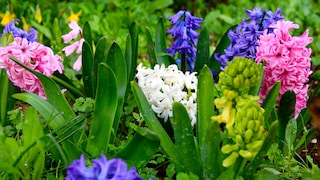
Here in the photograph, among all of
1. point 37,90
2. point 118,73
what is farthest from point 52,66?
point 118,73

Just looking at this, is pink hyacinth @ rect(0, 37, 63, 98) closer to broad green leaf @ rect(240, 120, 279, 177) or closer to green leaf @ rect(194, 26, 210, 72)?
green leaf @ rect(194, 26, 210, 72)

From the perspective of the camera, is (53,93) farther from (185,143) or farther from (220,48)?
(220,48)

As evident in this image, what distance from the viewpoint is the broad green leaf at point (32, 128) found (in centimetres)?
168

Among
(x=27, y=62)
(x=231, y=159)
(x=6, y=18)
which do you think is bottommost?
(x=231, y=159)

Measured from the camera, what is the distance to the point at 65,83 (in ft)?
7.82

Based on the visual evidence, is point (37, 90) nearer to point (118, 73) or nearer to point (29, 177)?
point (118, 73)

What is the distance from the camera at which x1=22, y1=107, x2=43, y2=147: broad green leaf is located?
5.51 feet

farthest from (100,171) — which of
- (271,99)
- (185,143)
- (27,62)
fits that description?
(27,62)

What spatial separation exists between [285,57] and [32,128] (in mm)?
886

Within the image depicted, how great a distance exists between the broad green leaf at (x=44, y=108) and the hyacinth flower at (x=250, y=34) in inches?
28.1

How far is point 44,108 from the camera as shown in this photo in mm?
1975

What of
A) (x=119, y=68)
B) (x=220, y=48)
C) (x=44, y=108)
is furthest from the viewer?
(x=220, y=48)

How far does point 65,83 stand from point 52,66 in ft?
0.62

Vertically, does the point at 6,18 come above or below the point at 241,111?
above
